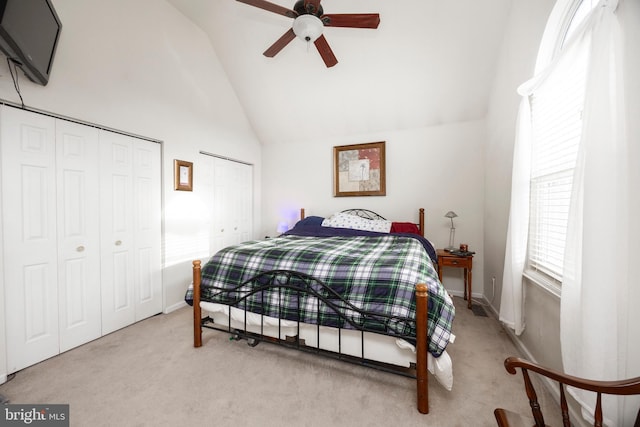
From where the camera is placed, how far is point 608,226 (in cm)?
105

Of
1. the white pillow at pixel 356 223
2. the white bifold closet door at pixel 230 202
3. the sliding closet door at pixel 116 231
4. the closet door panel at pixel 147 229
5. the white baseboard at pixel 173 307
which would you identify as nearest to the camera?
the sliding closet door at pixel 116 231

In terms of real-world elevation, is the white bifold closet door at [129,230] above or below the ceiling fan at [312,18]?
below

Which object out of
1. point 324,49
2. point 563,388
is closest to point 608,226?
point 563,388

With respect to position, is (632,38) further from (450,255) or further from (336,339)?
(450,255)

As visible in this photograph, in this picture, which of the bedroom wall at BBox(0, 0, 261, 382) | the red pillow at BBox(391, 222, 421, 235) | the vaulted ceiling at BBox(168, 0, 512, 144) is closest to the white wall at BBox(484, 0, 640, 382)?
the vaulted ceiling at BBox(168, 0, 512, 144)

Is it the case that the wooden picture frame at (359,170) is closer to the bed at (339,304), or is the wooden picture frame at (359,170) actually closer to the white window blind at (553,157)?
the bed at (339,304)

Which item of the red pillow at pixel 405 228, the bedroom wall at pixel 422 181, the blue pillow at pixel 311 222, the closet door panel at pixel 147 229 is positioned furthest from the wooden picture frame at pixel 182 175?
the red pillow at pixel 405 228

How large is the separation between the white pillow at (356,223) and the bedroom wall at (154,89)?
192cm

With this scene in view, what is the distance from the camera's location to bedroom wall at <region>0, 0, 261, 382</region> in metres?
2.17

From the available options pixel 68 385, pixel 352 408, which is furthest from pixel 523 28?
pixel 68 385

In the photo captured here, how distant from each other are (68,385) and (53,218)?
1.32 metres

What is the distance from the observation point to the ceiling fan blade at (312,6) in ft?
6.25

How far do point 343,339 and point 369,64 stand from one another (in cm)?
328

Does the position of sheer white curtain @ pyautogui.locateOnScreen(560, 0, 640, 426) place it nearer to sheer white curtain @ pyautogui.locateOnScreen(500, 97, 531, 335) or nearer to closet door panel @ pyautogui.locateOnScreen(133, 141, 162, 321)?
sheer white curtain @ pyautogui.locateOnScreen(500, 97, 531, 335)
